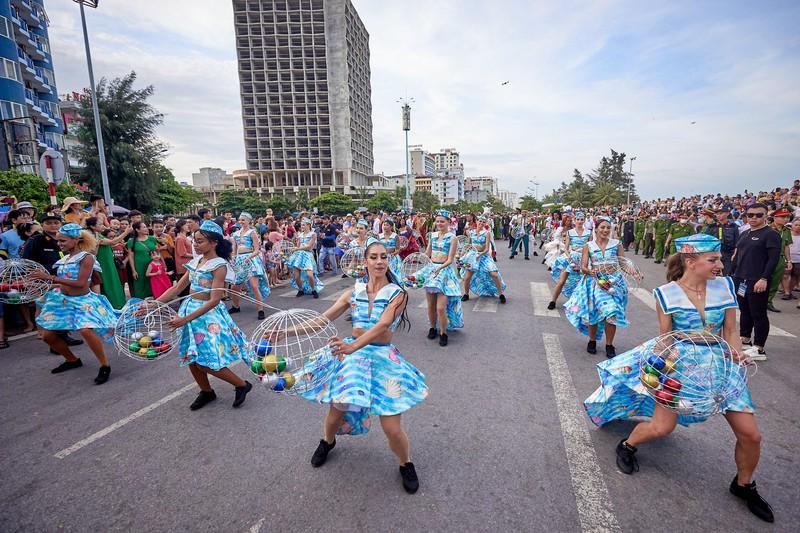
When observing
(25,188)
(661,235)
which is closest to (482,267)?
(661,235)

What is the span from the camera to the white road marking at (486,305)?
8023 millimetres

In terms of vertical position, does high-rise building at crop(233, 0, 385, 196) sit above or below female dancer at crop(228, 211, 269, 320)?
above

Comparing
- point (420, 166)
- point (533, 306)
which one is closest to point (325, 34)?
point (420, 166)

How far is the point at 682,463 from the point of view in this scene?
3.07m

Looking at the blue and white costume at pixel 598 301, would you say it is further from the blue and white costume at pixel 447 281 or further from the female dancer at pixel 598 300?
the blue and white costume at pixel 447 281

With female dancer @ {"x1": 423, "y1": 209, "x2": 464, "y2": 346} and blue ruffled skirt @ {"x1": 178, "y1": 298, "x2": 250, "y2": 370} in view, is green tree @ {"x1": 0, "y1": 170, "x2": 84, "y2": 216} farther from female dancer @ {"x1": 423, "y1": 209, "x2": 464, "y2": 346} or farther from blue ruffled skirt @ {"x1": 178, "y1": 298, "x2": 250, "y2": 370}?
female dancer @ {"x1": 423, "y1": 209, "x2": 464, "y2": 346}

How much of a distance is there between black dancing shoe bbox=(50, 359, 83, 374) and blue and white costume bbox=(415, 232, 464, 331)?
4827 millimetres

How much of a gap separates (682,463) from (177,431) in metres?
4.40

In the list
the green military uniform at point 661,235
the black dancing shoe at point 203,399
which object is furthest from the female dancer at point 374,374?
the green military uniform at point 661,235

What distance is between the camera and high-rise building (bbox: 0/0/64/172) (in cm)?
2722

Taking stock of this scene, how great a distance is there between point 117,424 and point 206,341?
46.0 inches

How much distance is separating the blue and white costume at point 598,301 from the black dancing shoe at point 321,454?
3936mm

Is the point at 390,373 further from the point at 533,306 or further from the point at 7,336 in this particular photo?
the point at 7,336

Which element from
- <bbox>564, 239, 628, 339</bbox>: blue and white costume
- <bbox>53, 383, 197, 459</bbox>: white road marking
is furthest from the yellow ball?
<bbox>564, 239, 628, 339</bbox>: blue and white costume
